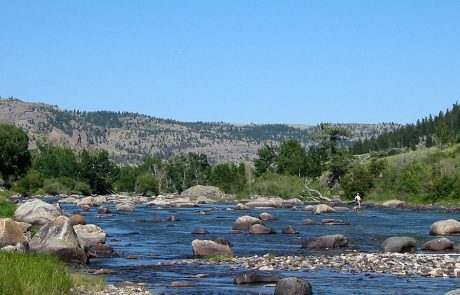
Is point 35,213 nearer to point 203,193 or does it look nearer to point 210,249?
point 210,249

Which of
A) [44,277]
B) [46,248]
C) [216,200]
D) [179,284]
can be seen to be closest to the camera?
[44,277]

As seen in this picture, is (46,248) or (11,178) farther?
(11,178)

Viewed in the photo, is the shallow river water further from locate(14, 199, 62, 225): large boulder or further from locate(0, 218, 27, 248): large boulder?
locate(14, 199, 62, 225): large boulder

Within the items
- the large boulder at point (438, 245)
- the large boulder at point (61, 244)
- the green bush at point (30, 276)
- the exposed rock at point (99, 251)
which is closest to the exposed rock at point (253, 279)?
the green bush at point (30, 276)

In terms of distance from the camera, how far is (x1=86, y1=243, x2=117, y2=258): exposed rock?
1230 inches

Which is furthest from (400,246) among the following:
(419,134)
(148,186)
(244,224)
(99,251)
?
(419,134)

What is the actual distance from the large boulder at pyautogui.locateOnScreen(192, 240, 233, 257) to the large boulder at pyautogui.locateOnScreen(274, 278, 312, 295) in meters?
11.1

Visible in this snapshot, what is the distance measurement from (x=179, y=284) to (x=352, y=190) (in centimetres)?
8371

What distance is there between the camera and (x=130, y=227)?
51.8m

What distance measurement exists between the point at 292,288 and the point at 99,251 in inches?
556

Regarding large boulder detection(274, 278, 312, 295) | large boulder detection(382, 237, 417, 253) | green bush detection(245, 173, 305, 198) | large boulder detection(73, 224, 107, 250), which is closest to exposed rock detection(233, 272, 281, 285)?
large boulder detection(274, 278, 312, 295)

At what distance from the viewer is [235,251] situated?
33.8 metres

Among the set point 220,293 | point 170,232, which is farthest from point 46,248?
point 170,232

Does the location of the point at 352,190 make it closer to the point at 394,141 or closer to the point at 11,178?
the point at 11,178
